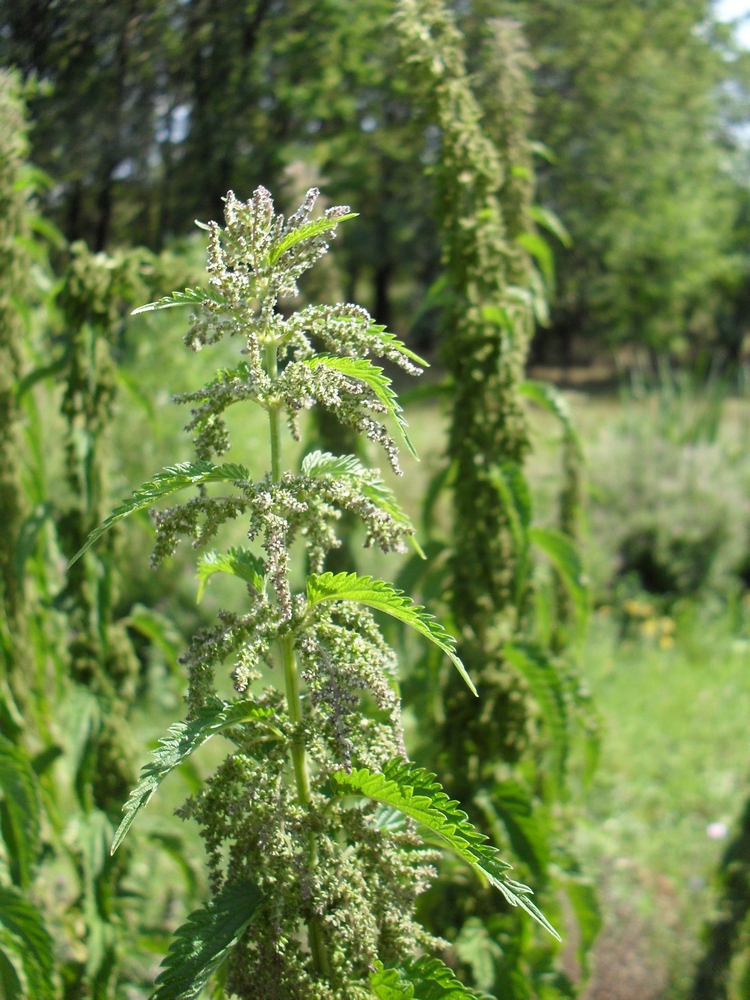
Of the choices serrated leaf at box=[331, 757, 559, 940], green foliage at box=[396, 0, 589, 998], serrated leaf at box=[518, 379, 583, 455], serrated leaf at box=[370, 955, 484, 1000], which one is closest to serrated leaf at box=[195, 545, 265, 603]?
serrated leaf at box=[331, 757, 559, 940]

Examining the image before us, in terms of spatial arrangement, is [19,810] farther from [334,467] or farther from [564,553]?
[564,553]

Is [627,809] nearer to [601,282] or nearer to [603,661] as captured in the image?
[603,661]

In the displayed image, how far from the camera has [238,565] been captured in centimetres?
126

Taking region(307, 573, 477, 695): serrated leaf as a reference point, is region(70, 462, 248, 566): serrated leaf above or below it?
above

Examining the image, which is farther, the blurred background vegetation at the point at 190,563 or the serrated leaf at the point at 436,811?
the blurred background vegetation at the point at 190,563

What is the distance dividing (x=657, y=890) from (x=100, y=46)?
4286mm

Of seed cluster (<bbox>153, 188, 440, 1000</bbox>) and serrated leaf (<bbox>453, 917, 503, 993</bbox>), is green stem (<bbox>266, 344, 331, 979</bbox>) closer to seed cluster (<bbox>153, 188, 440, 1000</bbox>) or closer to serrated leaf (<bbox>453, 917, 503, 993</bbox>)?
seed cluster (<bbox>153, 188, 440, 1000</bbox>)

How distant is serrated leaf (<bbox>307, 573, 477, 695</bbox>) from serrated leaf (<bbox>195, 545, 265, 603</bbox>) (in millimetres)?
114

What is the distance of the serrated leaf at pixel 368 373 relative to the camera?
1.08 m

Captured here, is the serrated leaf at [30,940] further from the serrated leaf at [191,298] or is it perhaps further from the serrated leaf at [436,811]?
the serrated leaf at [191,298]

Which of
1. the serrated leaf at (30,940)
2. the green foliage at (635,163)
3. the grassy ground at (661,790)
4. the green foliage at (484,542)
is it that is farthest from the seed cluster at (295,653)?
the green foliage at (635,163)

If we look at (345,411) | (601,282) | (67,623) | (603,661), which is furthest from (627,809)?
(601,282)

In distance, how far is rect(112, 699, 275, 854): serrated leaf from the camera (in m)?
0.95

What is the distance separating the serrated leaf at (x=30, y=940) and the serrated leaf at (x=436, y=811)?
0.85 meters
